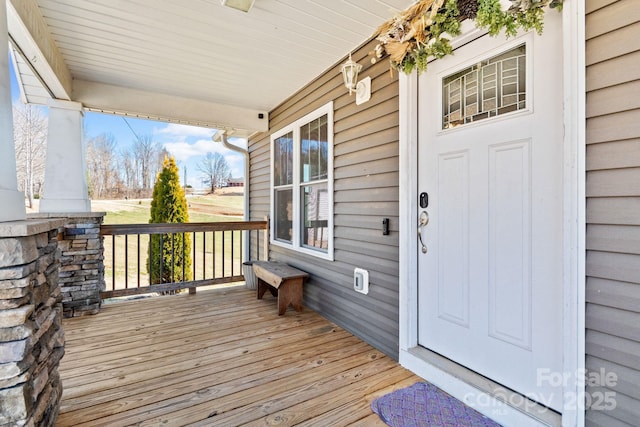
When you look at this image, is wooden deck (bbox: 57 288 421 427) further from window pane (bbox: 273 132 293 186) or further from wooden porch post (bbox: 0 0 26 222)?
window pane (bbox: 273 132 293 186)

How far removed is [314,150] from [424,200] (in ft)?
5.49

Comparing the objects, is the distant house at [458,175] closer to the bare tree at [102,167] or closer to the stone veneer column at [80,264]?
the stone veneer column at [80,264]

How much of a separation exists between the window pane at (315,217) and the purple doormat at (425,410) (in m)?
1.64

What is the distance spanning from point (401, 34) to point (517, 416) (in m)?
2.32

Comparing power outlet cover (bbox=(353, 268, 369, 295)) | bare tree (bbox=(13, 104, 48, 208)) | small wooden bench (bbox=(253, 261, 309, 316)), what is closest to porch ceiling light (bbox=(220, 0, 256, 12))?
power outlet cover (bbox=(353, 268, 369, 295))

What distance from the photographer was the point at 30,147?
179 inches

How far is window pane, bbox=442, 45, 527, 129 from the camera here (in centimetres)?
167

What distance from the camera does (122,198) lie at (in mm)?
7754

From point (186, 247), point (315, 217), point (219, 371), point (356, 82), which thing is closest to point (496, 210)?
point (356, 82)

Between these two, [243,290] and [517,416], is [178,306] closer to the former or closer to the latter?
[243,290]

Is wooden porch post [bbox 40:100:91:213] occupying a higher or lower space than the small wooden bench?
higher

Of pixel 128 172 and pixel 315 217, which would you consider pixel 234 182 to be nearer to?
pixel 128 172

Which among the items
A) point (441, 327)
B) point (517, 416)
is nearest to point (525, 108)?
point (441, 327)

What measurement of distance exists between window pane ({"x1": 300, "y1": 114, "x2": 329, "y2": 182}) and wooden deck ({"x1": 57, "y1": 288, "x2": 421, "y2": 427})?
161 centimetres
